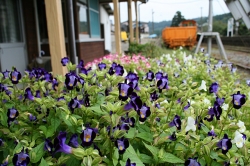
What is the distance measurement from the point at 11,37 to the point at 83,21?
2.90 meters

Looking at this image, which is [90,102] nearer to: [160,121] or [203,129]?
[160,121]

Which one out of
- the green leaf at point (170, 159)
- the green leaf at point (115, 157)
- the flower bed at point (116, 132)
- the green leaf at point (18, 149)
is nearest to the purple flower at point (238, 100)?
the flower bed at point (116, 132)

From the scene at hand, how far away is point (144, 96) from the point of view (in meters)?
1.30

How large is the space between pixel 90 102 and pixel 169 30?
62.3ft

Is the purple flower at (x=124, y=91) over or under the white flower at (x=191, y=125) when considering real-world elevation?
over

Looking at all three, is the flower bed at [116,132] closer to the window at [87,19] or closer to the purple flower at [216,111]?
the purple flower at [216,111]

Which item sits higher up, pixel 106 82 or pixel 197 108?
pixel 106 82

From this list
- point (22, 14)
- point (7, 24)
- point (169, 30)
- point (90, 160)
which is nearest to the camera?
point (90, 160)

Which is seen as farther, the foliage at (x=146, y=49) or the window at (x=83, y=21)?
the foliage at (x=146, y=49)

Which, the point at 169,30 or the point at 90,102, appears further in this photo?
the point at 169,30

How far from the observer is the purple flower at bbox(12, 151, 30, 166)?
0.93 meters

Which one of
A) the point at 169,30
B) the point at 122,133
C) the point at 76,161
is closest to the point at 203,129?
the point at 122,133

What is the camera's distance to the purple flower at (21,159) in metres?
0.93

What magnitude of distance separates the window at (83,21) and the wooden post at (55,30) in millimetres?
5053
